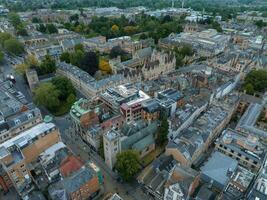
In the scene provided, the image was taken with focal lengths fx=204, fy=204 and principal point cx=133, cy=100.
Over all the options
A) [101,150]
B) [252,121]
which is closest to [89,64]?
[101,150]

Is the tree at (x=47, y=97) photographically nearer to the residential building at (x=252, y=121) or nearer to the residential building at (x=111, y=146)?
the residential building at (x=111, y=146)

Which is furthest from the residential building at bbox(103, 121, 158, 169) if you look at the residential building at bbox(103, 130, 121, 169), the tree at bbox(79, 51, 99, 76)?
the tree at bbox(79, 51, 99, 76)

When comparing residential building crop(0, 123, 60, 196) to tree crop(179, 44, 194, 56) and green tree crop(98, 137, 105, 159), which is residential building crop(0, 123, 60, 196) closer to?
green tree crop(98, 137, 105, 159)

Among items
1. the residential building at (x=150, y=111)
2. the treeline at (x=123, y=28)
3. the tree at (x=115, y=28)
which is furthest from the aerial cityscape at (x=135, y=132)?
the tree at (x=115, y=28)

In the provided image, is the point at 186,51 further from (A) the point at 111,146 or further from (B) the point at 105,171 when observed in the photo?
(B) the point at 105,171

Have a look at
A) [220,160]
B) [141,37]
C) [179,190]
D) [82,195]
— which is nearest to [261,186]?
[220,160]

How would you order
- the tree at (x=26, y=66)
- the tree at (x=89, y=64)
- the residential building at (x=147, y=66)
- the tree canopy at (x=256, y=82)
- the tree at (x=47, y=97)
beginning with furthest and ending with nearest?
the tree at (x=89, y=64)
the tree at (x=26, y=66)
the residential building at (x=147, y=66)
the tree canopy at (x=256, y=82)
the tree at (x=47, y=97)
